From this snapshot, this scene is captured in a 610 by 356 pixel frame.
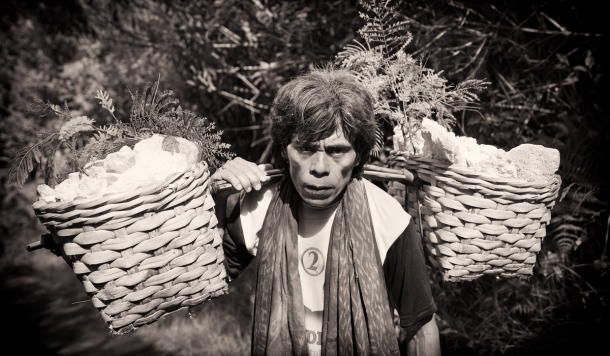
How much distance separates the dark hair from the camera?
1541 mm

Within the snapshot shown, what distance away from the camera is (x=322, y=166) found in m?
1.55

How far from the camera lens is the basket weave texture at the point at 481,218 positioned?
1.44 meters

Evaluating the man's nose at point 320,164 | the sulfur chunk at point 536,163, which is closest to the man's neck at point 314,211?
the man's nose at point 320,164

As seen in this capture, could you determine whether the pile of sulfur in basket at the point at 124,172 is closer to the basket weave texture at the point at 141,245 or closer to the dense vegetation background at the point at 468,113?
the basket weave texture at the point at 141,245

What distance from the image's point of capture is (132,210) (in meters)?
1.25

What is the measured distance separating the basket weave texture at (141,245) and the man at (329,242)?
11.4 inches

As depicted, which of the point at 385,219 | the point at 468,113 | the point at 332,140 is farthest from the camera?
the point at 468,113

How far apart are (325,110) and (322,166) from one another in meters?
0.21

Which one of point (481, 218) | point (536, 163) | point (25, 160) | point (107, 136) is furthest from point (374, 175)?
point (25, 160)

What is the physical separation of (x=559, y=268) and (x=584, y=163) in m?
0.69

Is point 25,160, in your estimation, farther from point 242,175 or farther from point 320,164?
point 320,164

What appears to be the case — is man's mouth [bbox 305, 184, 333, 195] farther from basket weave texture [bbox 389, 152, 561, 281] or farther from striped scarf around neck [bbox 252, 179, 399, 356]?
basket weave texture [bbox 389, 152, 561, 281]

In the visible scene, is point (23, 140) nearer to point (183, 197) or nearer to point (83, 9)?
point (83, 9)

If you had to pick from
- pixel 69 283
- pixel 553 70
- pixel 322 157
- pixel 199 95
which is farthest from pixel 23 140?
pixel 553 70
